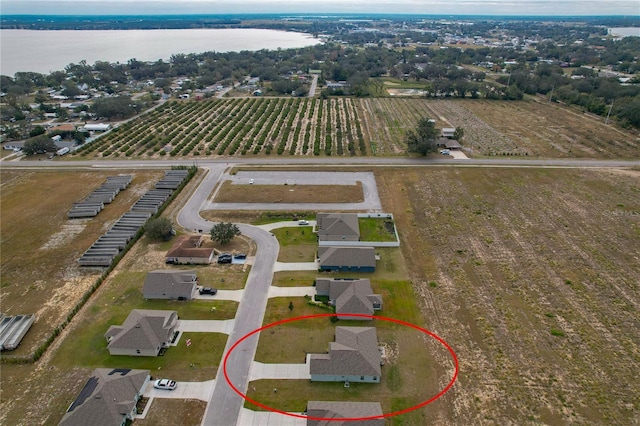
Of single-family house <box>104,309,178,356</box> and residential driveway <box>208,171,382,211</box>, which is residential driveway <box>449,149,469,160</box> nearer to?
residential driveway <box>208,171,382,211</box>

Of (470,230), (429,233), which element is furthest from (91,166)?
(470,230)

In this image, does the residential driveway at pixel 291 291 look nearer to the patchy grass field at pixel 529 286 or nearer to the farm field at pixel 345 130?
the patchy grass field at pixel 529 286

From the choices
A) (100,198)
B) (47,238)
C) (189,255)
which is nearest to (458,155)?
(189,255)

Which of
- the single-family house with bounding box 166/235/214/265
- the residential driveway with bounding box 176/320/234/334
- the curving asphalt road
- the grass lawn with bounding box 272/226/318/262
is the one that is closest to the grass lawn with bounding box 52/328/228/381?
the residential driveway with bounding box 176/320/234/334

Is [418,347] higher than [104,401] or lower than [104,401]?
lower

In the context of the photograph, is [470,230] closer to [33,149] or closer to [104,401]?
[104,401]

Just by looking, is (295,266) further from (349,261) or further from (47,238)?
(47,238)

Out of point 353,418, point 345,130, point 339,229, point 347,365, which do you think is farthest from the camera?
point 345,130
